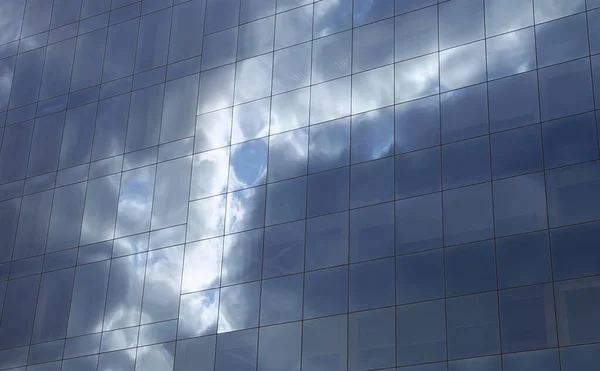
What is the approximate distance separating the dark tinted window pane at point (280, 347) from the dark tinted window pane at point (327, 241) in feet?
10.2

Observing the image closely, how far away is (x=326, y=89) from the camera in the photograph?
50.8 metres

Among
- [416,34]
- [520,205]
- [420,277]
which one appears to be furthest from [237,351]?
[416,34]

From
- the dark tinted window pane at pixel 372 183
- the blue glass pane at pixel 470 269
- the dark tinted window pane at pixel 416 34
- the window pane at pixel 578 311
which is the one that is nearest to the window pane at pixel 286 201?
the dark tinted window pane at pixel 372 183

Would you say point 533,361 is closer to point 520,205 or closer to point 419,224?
point 520,205

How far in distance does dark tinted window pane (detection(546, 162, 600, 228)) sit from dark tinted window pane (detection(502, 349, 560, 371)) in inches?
213

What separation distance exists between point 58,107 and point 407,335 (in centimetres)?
2819

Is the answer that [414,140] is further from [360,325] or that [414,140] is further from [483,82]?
[360,325]

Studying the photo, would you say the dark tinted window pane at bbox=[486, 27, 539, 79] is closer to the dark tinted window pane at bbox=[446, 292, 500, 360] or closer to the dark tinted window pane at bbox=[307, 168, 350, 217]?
the dark tinted window pane at bbox=[307, 168, 350, 217]

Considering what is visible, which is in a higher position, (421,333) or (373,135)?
(373,135)

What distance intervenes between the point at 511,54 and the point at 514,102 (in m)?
2.43

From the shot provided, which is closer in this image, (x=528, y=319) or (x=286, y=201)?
(x=528, y=319)

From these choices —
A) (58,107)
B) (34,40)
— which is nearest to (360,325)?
(58,107)

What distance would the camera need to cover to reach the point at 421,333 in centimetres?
4294

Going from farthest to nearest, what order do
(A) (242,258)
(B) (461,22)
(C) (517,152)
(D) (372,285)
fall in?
1. (A) (242,258)
2. (B) (461,22)
3. (D) (372,285)
4. (C) (517,152)
